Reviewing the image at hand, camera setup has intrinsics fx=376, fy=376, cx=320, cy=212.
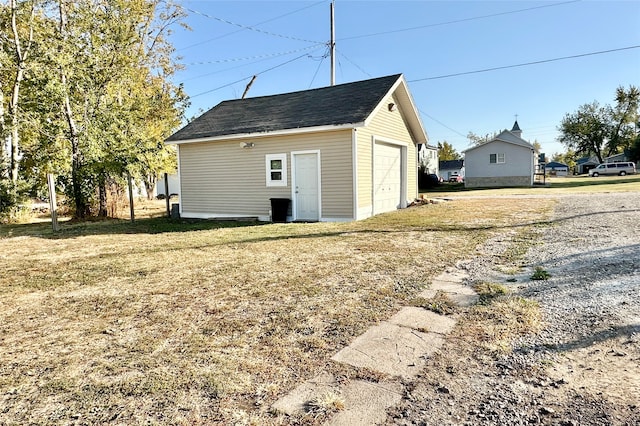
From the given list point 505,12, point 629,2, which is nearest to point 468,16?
point 505,12

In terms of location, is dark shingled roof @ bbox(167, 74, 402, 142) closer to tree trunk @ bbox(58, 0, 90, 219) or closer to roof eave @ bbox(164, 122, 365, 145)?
roof eave @ bbox(164, 122, 365, 145)

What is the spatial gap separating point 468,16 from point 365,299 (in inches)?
801

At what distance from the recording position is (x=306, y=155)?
11.8 metres

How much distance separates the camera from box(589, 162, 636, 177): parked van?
4375 cm

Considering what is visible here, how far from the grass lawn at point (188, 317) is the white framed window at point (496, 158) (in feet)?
93.5

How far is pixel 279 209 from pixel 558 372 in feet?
33.1

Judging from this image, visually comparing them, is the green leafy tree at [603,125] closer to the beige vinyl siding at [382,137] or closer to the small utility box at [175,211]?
the beige vinyl siding at [382,137]

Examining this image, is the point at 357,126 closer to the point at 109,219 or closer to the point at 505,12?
the point at 109,219

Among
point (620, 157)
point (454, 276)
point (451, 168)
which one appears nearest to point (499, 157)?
point (454, 276)

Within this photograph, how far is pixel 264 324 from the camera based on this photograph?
135 inches

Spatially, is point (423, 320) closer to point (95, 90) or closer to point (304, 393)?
point (304, 393)

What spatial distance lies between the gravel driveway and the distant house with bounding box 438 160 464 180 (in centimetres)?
6625

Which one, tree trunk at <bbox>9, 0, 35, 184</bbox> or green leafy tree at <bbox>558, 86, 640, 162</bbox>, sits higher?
green leafy tree at <bbox>558, 86, 640, 162</bbox>

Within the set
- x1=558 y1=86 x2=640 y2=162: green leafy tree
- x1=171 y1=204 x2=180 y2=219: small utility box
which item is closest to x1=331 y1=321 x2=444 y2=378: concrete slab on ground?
x1=171 y1=204 x2=180 y2=219: small utility box
